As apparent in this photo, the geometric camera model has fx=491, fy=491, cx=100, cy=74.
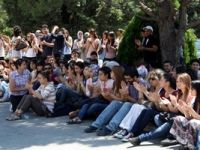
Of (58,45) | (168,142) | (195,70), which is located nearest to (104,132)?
(168,142)

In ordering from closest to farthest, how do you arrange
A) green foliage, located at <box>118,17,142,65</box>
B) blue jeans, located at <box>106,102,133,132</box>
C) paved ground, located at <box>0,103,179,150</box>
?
paved ground, located at <box>0,103,179,150</box>
blue jeans, located at <box>106,102,133,132</box>
green foliage, located at <box>118,17,142,65</box>

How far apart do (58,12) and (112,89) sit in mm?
18658

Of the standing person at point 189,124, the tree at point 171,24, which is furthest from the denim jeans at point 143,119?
the tree at point 171,24

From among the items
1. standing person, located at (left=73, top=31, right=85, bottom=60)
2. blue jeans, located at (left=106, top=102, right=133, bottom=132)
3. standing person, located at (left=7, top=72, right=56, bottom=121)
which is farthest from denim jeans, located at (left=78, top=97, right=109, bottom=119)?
standing person, located at (left=73, top=31, right=85, bottom=60)

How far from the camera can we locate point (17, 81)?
11.0m

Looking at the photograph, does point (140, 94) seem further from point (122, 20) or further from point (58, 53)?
point (122, 20)

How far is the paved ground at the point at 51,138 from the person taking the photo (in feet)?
26.1

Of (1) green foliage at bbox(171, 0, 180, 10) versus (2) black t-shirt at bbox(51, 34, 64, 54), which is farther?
(2) black t-shirt at bbox(51, 34, 64, 54)

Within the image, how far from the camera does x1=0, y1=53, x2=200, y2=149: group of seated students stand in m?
7.58

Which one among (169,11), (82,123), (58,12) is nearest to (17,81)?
(82,123)

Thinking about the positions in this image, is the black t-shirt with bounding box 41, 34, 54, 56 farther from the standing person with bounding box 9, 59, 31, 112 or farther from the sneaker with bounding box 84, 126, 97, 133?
the sneaker with bounding box 84, 126, 97, 133

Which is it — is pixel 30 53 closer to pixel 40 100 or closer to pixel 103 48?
pixel 103 48

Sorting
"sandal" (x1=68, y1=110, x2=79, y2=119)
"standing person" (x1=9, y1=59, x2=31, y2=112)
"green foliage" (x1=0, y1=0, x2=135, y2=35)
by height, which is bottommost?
"sandal" (x1=68, y1=110, x2=79, y2=119)

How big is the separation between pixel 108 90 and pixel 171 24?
3.26m
